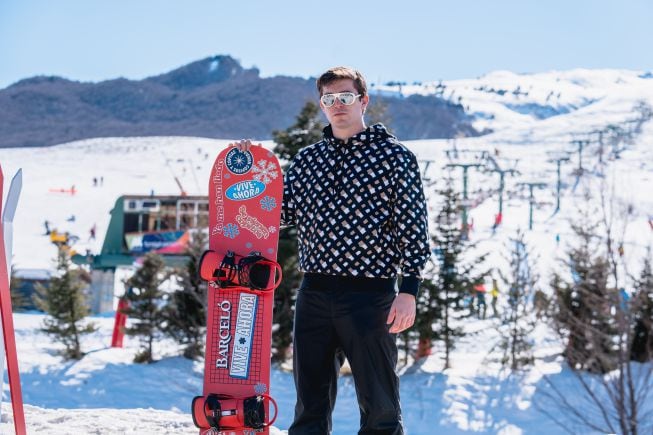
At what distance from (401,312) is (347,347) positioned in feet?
0.86

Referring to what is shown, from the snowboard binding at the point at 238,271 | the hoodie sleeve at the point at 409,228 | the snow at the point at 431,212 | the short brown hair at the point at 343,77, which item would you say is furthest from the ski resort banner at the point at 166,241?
the hoodie sleeve at the point at 409,228

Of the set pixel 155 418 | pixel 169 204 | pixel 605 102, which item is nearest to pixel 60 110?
pixel 605 102

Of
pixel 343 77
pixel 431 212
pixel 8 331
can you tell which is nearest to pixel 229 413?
pixel 8 331

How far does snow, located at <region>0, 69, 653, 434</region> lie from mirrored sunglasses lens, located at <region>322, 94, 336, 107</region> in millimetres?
2950

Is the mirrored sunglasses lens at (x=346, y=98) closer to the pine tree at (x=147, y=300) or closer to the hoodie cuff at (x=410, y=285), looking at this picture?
the hoodie cuff at (x=410, y=285)

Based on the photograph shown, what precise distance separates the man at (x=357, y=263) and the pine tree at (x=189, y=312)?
11.2 m

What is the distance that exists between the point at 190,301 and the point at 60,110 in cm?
10019

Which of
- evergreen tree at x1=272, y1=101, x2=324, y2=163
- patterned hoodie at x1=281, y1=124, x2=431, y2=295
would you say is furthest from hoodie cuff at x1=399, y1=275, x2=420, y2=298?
evergreen tree at x1=272, y1=101, x2=324, y2=163

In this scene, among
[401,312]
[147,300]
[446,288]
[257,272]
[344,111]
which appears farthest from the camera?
[147,300]

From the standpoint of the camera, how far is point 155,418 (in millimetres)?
5391

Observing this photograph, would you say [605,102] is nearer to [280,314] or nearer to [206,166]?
[206,166]

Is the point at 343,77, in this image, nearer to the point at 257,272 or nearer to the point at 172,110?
the point at 257,272

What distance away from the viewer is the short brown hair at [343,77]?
9.54 feet

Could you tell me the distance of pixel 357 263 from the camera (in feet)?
9.18
